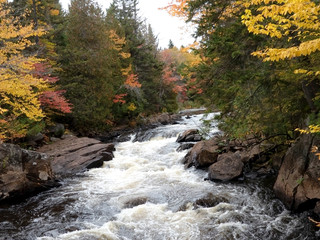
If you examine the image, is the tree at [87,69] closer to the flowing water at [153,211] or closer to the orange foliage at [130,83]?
the orange foliage at [130,83]

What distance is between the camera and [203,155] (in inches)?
412

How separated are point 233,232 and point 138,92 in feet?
63.1

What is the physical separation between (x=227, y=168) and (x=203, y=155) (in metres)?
1.45

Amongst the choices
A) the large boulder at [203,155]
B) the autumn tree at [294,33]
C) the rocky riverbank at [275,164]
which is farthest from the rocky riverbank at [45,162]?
the autumn tree at [294,33]

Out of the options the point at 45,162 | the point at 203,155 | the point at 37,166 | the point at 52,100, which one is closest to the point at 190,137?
the point at 203,155

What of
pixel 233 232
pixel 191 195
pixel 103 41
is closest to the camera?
pixel 233 232

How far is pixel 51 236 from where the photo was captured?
5.81 m

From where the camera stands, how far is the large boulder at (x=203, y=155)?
10414 mm

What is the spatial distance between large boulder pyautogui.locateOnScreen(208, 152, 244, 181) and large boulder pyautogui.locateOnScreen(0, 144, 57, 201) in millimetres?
6045

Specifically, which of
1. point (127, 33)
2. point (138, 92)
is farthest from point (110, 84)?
point (127, 33)

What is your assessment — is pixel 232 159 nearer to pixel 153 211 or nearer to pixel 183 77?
pixel 183 77

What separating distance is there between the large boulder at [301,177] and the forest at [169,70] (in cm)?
59

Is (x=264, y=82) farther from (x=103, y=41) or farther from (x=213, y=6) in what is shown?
(x=103, y=41)

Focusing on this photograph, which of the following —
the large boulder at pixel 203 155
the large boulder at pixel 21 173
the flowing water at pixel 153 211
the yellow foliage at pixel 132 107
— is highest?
the yellow foliage at pixel 132 107
